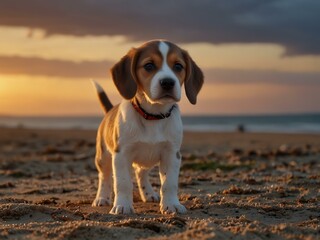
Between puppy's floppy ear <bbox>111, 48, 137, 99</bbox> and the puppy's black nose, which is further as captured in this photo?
puppy's floppy ear <bbox>111, 48, 137, 99</bbox>

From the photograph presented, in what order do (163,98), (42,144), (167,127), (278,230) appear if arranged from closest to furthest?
1. (278,230)
2. (163,98)
3. (167,127)
4. (42,144)

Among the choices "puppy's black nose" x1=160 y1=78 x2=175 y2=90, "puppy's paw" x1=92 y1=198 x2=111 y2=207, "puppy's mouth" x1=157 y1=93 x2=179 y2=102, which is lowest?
"puppy's paw" x1=92 y1=198 x2=111 y2=207

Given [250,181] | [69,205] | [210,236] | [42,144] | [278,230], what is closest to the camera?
[210,236]

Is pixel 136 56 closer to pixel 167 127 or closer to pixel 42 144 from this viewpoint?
pixel 167 127

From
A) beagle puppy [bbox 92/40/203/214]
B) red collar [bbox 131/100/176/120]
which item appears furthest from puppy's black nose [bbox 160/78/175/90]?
red collar [bbox 131/100/176/120]

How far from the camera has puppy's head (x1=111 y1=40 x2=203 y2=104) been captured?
530 centimetres

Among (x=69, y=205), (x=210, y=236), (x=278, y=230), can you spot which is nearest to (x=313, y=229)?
(x=278, y=230)

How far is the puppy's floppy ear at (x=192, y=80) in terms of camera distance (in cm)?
591

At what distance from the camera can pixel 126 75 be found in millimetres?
5758

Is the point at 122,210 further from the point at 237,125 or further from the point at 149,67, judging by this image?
the point at 237,125

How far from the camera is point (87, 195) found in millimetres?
7285

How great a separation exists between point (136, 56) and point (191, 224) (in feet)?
6.65

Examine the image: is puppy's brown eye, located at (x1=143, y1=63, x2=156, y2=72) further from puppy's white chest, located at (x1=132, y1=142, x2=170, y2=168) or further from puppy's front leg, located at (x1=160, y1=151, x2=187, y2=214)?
puppy's front leg, located at (x1=160, y1=151, x2=187, y2=214)

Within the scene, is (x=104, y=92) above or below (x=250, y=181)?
above
